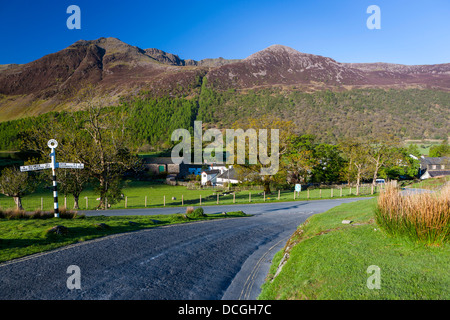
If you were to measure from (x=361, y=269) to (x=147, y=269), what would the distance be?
633 centimetres

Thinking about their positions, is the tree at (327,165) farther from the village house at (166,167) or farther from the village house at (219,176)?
the village house at (166,167)

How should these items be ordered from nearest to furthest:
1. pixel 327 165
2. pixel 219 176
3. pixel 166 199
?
pixel 166 199, pixel 327 165, pixel 219 176

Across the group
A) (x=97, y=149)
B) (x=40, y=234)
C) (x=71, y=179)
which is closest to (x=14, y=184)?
(x=71, y=179)

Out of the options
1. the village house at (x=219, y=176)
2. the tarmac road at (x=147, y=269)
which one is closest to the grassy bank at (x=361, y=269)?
the tarmac road at (x=147, y=269)

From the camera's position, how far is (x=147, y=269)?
8906 mm

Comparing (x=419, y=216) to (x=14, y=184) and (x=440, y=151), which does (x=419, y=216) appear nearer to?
(x=14, y=184)

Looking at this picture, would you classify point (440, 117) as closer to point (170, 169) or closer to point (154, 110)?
point (170, 169)

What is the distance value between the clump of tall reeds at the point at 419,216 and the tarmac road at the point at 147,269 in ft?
15.6

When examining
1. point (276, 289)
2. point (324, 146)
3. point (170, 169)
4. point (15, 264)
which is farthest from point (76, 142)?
point (170, 169)

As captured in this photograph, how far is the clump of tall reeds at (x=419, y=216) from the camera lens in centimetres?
776
